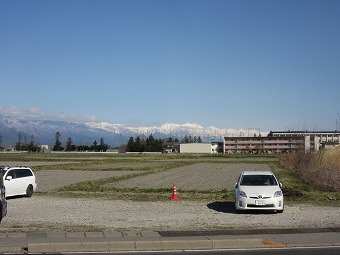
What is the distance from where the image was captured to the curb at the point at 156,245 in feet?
39.2

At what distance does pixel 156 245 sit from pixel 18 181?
49.0 ft

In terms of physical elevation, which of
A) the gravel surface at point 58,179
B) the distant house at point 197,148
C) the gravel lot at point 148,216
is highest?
the distant house at point 197,148

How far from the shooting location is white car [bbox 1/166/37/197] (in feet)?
81.5

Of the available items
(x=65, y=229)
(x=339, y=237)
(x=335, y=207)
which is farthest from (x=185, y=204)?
(x=339, y=237)

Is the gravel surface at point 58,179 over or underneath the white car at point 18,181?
underneath

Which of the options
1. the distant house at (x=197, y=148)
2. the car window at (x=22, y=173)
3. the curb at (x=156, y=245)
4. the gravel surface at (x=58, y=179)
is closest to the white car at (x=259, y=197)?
the curb at (x=156, y=245)

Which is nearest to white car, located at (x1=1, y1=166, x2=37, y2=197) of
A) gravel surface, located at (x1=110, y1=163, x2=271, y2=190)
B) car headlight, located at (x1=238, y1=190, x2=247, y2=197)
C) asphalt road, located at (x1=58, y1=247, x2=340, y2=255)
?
gravel surface, located at (x1=110, y1=163, x2=271, y2=190)

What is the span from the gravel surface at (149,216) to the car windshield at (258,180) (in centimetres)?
124

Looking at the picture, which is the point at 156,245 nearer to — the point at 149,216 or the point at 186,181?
the point at 149,216

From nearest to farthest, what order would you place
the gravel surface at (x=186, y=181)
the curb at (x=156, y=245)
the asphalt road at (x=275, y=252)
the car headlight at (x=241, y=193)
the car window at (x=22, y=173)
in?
the asphalt road at (x=275, y=252), the curb at (x=156, y=245), the car headlight at (x=241, y=193), the car window at (x=22, y=173), the gravel surface at (x=186, y=181)

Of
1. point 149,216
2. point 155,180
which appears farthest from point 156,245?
point 155,180

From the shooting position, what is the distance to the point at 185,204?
880 inches

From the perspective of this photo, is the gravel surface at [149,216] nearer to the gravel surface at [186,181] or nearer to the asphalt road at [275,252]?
the asphalt road at [275,252]

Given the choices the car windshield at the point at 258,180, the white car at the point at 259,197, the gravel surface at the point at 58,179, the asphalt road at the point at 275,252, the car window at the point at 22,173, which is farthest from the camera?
the gravel surface at the point at 58,179
